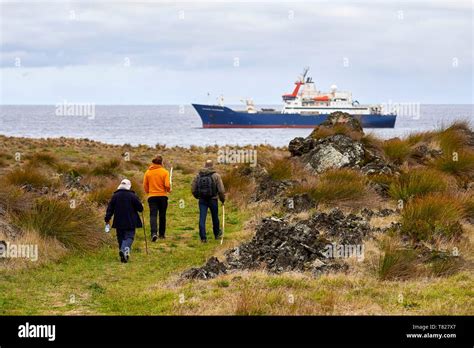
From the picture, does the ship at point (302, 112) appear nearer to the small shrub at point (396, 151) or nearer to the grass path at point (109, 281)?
the small shrub at point (396, 151)

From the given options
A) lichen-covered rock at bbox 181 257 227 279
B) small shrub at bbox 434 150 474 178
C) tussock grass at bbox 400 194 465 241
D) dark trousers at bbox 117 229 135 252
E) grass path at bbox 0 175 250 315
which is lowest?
grass path at bbox 0 175 250 315

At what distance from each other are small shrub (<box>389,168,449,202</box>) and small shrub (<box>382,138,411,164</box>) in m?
5.19

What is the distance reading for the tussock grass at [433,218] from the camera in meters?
12.7

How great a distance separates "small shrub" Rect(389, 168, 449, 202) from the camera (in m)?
16.6

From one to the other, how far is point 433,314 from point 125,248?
6042 mm

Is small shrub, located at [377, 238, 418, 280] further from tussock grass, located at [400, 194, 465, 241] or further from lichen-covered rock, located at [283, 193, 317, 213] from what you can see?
lichen-covered rock, located at [283, 193, 317, 213]

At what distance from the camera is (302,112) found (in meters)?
106

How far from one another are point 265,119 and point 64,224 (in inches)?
3810

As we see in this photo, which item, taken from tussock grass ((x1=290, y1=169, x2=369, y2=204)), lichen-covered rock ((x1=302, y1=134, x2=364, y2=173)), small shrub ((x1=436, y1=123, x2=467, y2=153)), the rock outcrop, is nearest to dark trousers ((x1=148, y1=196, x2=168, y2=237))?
the rock outcrop

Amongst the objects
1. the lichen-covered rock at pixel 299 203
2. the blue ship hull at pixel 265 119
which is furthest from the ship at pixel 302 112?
the lichen-covered rock at pixel 299 203

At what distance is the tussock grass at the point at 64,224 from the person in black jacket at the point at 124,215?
2.83 ft

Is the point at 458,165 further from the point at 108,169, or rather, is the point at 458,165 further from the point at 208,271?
the point at 108,169
